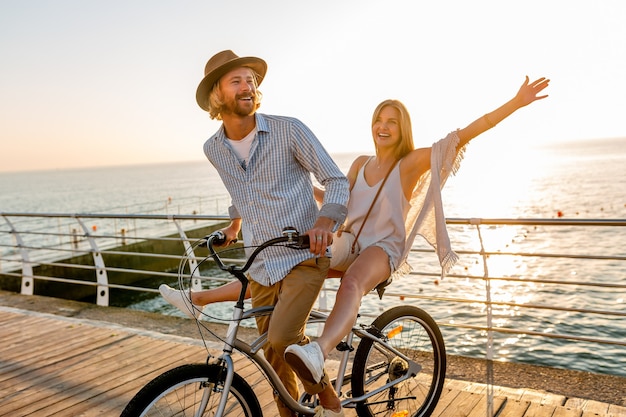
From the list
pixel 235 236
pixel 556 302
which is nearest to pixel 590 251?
pixel 556 302

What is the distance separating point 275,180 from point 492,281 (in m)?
15.2

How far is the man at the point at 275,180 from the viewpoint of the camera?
2.28m

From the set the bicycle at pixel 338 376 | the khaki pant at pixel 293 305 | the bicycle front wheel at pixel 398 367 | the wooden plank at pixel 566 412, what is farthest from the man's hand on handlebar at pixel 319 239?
the wooden plank at pixel 566 412

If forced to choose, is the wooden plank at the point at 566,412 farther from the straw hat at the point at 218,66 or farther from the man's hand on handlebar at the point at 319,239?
the straw hat at the point at 218,66

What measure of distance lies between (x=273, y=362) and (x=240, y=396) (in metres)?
0.30

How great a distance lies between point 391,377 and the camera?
2988mm

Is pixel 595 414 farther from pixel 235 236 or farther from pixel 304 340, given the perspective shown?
pixel 235 236

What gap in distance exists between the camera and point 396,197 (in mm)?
2867

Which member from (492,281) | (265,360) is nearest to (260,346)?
(265,360)

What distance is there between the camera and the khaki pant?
2.27 m

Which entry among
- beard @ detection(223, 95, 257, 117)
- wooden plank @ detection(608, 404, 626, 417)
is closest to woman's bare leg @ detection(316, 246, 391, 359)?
beard @ detection(223, 95, 257, 117)

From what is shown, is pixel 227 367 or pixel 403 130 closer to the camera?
pixel 227 367

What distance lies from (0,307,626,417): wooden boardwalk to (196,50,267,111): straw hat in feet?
6.12

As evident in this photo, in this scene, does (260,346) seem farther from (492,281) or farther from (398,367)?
(492,281)
